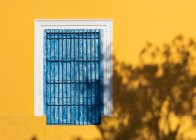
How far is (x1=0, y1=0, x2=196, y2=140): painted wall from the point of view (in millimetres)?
9789

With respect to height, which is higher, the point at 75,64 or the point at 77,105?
the point at 75,64

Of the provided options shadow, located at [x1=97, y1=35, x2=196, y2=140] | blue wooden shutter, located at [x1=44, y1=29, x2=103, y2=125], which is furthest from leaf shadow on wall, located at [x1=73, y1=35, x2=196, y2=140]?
blue wooden shutter, located at [x1=44, y1=29, x2=103, y2=125]

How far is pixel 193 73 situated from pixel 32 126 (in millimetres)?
2803

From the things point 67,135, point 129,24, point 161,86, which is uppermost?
point 129,24

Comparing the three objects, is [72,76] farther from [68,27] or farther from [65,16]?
[65,16]

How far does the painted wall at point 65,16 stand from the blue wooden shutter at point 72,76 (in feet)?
0.78

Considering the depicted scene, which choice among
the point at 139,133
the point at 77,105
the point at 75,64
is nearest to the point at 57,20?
the point at 75,64

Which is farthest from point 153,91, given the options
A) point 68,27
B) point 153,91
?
point 68,27

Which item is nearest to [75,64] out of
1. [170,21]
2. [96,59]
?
[96,59]

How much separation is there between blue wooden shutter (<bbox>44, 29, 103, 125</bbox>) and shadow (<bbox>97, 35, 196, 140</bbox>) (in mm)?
345

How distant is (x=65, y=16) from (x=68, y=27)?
0.19 m

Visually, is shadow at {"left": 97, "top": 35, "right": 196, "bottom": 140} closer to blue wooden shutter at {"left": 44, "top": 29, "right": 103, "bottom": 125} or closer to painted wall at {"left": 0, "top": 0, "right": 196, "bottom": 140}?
painted wall at {"left": 0, "top": 0, "right": 196, "bottom": 140}

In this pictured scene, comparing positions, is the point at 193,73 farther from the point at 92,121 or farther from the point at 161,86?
the point at 92,121

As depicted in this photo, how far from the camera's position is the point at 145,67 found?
32.1 feet
